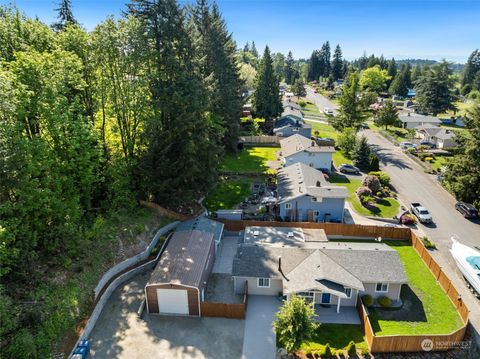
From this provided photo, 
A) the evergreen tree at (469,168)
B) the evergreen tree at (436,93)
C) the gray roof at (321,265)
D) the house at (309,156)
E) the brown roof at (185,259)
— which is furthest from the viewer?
the evergreen tree at (436,93)

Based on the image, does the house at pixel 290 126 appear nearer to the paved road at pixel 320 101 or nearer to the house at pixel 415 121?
the house at pixel 415 121

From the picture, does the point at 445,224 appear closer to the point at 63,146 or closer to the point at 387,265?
the point at 387,265

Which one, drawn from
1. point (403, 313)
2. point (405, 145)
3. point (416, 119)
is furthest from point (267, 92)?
point (403, 313)

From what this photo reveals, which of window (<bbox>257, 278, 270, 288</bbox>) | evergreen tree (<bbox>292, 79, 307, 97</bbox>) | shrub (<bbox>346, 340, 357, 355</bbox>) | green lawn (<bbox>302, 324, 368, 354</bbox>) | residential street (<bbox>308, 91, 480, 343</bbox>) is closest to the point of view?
shrub (<bbox>346, 340, 357, 355</bbox>)

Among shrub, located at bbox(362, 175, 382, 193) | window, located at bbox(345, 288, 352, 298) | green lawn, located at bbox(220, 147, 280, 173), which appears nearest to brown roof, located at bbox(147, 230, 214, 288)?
window, located at bbox(345, 288, 352, 298)

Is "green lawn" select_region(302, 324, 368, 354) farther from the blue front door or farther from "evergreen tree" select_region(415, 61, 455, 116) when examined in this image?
"evergreen tree" select_region(415, 61, 455, 116)

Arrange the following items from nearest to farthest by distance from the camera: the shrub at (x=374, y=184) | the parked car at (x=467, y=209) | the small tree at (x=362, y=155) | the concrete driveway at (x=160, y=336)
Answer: the concrete driveway at (x=160, y=336) → the parked car at (x=467, y=209) → the shrub at (x=374, y=184) → the small tree at (x=362, y=155)

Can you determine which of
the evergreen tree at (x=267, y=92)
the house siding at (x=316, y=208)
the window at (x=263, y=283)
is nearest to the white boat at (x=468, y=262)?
the house siding at (x=316, y=208)

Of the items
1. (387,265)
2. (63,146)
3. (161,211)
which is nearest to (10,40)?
(63,146)
